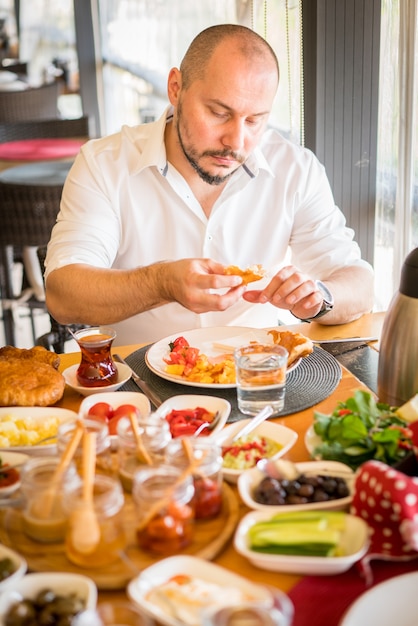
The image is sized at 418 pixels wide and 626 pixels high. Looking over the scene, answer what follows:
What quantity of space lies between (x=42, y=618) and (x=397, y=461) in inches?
→ 26.1

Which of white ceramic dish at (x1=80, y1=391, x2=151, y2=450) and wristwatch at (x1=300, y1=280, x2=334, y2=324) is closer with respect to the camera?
white ceramic dish at (x1=80, y1=391, x2=151, y2=450)

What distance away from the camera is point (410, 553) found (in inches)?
43.7

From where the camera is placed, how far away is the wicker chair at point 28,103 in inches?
222

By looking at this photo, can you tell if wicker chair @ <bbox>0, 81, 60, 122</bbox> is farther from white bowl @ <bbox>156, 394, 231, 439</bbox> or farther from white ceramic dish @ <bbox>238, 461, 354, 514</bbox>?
white ceramic dish @ <bbox>238, 461, 354, 514</bbox>

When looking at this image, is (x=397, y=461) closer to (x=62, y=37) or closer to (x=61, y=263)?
(x=61, y=263)

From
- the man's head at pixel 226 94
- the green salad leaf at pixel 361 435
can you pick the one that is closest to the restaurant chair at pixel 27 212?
the man's head at pixel 226 94

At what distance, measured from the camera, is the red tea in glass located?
68.3 inches

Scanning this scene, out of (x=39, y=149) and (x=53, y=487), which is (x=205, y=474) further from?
(x=39, y=149)

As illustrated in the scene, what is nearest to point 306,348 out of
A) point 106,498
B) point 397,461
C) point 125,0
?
point 397,461

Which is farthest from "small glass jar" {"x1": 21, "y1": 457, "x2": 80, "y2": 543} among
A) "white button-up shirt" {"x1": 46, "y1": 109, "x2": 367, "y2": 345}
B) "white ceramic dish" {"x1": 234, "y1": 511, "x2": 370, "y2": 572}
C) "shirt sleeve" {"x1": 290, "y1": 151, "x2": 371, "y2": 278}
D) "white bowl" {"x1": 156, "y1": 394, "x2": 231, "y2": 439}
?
"shirt sleeve" {"x1": 290, "y1": 151, "x2": 371, "y2": 278}

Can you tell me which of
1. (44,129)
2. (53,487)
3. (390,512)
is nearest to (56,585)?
(53,487)

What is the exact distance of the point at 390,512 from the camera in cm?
111

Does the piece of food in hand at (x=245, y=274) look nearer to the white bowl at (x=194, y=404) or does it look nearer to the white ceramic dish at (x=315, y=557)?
the white bowl at (x=194, y=404)

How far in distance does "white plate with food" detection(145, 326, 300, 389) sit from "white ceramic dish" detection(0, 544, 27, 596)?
720 millimetres
